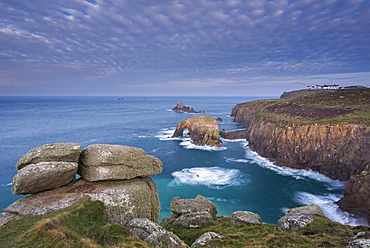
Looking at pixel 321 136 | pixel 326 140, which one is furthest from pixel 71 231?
pixel 321 136

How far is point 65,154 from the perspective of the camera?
19688 millimetres

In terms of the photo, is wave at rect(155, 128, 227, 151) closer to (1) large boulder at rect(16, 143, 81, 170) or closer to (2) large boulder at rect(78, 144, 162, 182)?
(2) large boulder at rect(78, 144, 162, 182)

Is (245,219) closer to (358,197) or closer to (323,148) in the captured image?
(358,197)

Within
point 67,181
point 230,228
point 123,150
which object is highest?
point 123,150

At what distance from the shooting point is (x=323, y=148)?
46.8m

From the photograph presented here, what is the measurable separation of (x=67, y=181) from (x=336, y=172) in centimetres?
5297

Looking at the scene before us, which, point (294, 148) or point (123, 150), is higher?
point (123, 150)

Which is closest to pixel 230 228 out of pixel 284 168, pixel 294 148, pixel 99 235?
pixel 99 235

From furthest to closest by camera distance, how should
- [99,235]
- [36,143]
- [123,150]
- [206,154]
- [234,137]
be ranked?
[234,137]
[36,143]
[206,154]
[123,150]
[99,235]

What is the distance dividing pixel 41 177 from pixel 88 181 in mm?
4483

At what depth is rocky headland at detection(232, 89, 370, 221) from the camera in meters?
40.2

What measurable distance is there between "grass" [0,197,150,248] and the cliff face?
159 ft

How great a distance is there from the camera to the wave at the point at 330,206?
28508 millimetres

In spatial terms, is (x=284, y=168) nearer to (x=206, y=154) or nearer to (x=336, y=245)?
(x=206, y=154)
